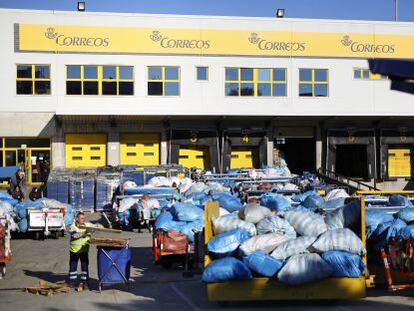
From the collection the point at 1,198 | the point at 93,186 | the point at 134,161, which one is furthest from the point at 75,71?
the point at 1,198

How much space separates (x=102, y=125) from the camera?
31188 millimetres

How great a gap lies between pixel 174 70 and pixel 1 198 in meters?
12.6

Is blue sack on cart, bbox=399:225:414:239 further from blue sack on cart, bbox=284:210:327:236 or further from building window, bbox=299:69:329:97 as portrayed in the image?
building window, bbox=299:69:329:97

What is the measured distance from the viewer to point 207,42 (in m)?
31.4

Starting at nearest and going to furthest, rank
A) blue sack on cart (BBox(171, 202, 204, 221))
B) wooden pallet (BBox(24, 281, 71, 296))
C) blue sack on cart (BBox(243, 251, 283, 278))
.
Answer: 1. blue sack on cart (BBox(243, 251, 283, 278))
2. wooden pallet (BBox(24, 281, 71, 296))
3. blue sack on cart (BBox(171, 202, 204, 221))

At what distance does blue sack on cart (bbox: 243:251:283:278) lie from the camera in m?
10.1

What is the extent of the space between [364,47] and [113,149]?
14.0 meters

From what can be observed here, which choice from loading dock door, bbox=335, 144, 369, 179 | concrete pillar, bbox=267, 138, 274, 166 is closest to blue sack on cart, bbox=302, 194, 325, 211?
concrete pillar, bbox=267, 138, 274, 166

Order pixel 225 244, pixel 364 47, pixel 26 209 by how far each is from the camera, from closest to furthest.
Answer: pixel 225 244, pixel 26 209, pixel 364 47

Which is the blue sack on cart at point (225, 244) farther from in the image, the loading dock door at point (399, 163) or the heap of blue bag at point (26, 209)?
the loading dock door at point (399, 163)

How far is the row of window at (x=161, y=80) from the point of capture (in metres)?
30.1

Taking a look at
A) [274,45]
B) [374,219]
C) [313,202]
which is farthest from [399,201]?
[274,45]

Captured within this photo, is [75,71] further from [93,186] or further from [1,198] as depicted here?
[1,198]

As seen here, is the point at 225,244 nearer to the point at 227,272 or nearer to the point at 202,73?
the point at 227,272
